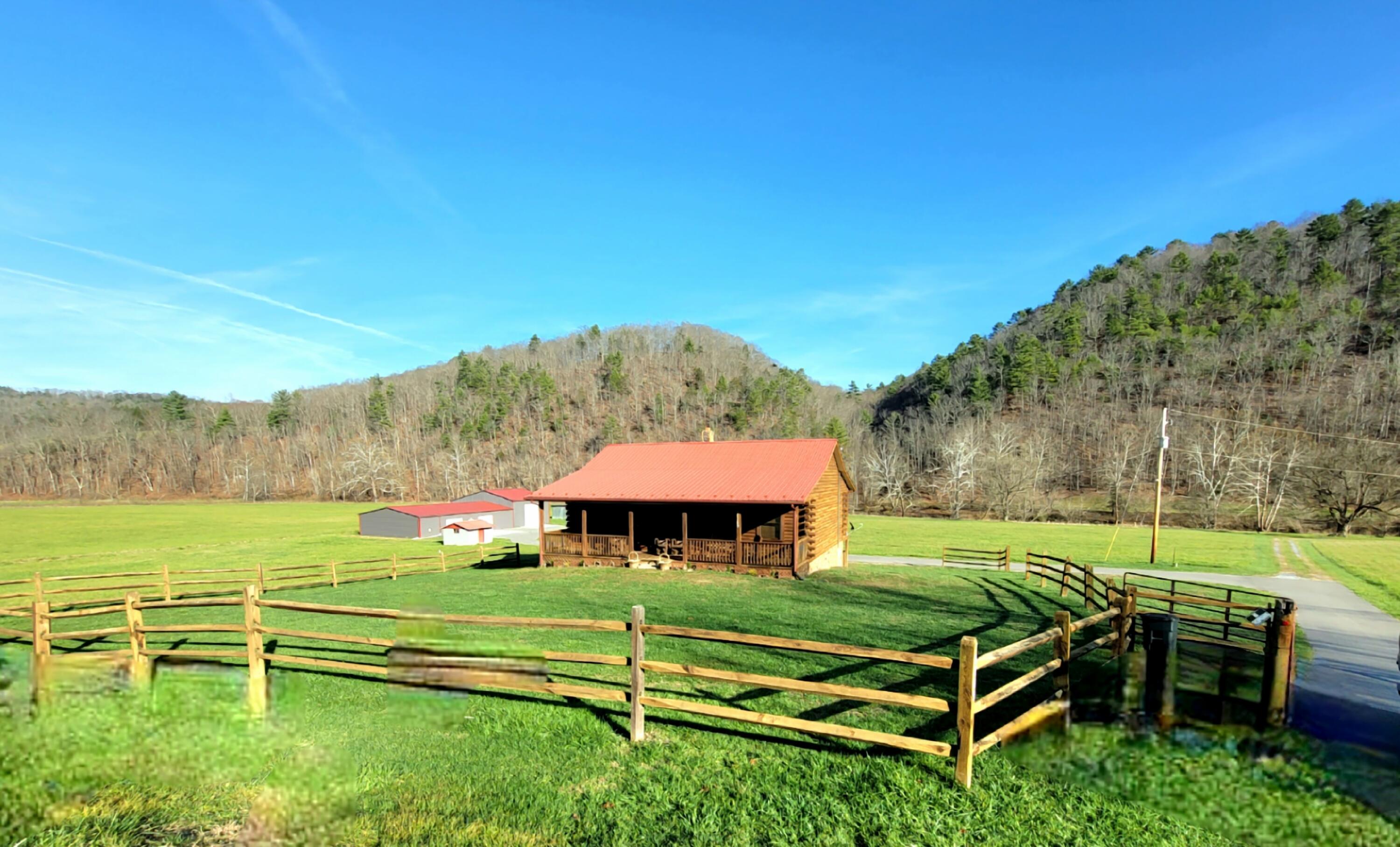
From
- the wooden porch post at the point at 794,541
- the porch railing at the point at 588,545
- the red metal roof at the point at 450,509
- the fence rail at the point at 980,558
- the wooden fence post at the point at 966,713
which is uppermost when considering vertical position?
the wooden fence post at the point at 966,713

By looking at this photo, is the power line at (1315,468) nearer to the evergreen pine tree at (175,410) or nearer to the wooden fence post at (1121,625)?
the wooden fence post at (1121,625)

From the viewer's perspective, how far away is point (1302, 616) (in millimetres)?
16125

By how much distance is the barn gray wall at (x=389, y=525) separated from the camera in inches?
1812

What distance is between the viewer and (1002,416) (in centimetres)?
9306

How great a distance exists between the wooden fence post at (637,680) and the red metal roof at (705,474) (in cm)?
1586

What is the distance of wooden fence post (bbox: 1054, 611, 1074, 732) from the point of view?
20.4 ft

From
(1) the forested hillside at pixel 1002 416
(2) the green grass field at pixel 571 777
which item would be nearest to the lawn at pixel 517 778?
(2) the green grass field at pixel 571 777

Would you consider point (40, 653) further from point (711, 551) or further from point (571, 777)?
point (711, 551)

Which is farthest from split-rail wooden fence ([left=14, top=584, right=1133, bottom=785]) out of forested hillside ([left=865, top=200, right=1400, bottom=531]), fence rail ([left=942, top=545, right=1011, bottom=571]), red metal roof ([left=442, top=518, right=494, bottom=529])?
forested hillside ([left=865, top=200, right=1400, bottom=531])

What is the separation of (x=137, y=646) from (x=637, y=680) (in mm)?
7134

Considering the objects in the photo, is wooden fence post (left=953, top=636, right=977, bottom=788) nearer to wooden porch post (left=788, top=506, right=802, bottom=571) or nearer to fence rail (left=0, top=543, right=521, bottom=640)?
fence rail (left=0, top=543, right=521, bottom=640)

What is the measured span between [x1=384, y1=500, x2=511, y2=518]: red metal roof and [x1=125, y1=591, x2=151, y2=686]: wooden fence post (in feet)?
134

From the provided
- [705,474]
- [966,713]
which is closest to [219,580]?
[705,474]

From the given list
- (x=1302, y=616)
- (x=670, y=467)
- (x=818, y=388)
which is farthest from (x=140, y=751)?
(x=818, y=388)
